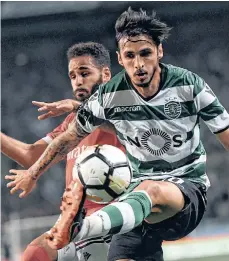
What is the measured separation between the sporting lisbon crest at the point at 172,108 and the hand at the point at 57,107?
36 cm

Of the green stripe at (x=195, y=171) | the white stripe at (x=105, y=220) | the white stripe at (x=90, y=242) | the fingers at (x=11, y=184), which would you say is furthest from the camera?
the fingers at (x=11, y=184)

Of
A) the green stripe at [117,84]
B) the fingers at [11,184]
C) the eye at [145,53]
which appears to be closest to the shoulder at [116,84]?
the green stripe at [117,84]

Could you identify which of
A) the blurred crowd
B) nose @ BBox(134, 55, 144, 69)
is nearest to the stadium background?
the blurred crowd

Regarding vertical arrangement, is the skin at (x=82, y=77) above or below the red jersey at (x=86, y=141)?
above

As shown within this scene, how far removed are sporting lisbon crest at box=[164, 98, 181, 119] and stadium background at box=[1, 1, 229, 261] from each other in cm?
18

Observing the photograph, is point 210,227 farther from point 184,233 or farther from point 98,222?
point 98,222

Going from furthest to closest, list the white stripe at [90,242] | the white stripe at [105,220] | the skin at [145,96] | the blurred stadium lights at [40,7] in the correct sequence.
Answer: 1. the blurred stadium lights at [40,7]
2. the white stripe at [90,242]
3. the skin at [145,96]
4. the white stripe at [105,220]

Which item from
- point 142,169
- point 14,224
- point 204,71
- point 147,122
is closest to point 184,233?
point 142,169

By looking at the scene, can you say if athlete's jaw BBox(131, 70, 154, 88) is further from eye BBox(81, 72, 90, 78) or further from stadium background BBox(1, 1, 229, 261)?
eye BBox(81, 72, 90, 78)

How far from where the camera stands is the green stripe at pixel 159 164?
2.05m

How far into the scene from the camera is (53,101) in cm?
241

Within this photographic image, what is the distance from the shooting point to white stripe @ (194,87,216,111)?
2.05 metres

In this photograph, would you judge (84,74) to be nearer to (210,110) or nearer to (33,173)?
A: (33,173)

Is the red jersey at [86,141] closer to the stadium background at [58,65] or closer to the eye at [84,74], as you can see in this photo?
the stadium background at [58,65]
